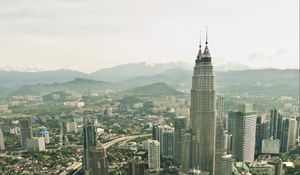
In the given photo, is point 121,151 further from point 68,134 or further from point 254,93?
point 254,93

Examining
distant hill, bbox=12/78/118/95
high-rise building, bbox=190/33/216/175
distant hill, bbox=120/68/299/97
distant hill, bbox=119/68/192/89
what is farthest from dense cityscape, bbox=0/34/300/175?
distant hill, bbox=119/68/192/89

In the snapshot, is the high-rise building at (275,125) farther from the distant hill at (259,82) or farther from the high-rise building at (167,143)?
the distant hill at (259,82)

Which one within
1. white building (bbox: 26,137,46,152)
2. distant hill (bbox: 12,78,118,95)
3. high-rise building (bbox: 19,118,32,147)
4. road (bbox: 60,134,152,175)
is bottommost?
road (bbox: 60,134,152,175)

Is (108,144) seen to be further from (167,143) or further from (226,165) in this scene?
(226,165)

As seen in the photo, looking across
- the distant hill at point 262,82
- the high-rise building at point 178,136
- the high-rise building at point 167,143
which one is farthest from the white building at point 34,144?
the distant hill at point 262,82

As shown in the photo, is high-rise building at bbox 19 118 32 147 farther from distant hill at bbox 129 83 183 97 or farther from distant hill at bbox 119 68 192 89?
distant hill at bbox 119 68 192 89

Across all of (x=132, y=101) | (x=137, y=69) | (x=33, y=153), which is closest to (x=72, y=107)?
(x=132, y=101)
